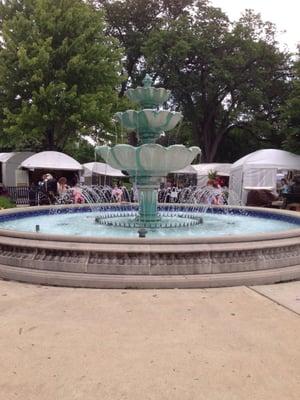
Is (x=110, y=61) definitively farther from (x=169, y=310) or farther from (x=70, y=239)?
(x=169, y=310)

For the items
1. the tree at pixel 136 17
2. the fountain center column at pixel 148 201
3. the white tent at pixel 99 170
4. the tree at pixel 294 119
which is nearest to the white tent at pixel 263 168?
the tree at pixel 294 119

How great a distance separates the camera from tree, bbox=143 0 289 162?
105ft

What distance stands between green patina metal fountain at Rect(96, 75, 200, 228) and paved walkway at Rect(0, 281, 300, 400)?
3980 millimetres

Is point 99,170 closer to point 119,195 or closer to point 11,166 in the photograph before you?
point 11,166

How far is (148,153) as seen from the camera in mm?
9406

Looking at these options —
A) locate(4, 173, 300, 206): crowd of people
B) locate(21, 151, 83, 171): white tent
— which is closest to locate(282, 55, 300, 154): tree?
locate(4, 173, 300, 206): crowd of people

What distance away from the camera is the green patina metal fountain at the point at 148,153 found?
9.50 metres

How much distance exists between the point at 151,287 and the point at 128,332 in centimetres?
166

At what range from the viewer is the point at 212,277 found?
6473 millimetres

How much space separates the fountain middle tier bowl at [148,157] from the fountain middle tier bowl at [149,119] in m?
0.98

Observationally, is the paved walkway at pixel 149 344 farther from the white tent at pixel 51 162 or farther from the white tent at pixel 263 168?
the white tent at pixel 51 162

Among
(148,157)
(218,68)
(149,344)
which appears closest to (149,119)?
(148,157)

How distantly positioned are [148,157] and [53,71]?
16081mm

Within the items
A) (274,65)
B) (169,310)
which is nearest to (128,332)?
(169,310)
